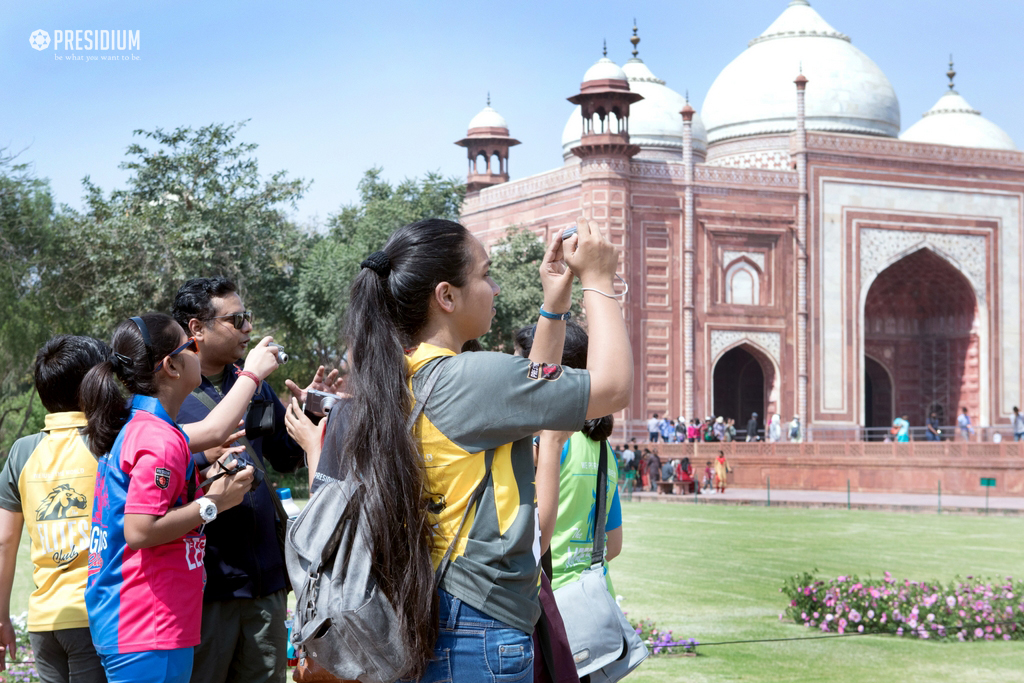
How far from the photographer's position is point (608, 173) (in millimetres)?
23859

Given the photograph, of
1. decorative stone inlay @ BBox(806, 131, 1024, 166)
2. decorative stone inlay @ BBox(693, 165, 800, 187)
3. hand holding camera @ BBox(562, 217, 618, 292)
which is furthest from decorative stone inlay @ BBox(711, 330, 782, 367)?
hand holding camera @ BBox(562, 217, 618, 292)

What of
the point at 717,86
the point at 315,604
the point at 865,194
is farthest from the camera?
the point at 717,86

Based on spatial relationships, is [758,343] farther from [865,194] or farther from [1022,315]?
[1022,315]

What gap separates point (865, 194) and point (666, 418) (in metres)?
7.25

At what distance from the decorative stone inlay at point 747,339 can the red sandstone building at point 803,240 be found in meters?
0.05

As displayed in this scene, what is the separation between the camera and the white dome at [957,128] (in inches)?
1168

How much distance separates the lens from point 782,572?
834cm

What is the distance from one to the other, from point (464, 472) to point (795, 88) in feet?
90.3

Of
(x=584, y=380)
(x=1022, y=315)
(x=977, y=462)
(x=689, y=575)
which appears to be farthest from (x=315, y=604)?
(x=1022, y=315)

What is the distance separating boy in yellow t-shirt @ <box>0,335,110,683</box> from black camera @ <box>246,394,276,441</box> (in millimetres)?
423

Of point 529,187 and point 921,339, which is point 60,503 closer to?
point 529,187

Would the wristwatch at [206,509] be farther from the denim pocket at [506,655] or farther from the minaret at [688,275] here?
the minaret at [688,275]

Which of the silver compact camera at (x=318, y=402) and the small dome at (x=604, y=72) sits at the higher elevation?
the small dome at (x=604, y=72)

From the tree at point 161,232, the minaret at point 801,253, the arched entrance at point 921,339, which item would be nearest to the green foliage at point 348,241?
the tree at point 161,232
